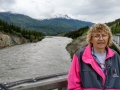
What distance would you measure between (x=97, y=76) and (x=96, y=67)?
0.46 ft

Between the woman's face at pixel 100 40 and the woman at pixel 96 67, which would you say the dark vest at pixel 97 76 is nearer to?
the woman at pixel 96 67

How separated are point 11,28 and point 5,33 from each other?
247 inches

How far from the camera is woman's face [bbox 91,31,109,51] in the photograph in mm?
3629

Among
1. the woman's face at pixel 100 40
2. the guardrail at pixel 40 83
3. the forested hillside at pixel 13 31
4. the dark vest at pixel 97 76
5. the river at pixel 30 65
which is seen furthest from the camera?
the forested hillside at pixel 13 31

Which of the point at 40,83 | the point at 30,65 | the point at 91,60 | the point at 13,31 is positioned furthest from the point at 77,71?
the point at 13,31

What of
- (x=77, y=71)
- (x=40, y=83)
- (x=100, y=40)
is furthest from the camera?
(x=100, y=40)

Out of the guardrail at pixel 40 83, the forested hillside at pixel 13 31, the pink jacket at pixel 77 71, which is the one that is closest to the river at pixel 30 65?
the guardrail at pixel 40 83

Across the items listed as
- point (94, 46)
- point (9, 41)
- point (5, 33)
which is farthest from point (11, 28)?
point (94, 46)

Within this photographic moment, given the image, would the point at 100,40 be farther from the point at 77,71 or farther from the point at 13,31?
the point at 13,31

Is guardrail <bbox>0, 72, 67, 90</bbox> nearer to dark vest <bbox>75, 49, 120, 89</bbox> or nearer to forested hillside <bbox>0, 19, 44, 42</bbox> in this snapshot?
dark vest <bbox>75, 49, 120, 89</bbox>

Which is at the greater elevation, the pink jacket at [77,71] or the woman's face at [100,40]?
the woman's face at [100,40]

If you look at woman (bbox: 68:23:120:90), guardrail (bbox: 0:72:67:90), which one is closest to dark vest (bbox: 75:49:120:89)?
woman (bbox: 68:23:120:90)

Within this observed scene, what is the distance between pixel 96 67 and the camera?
11.1 feet

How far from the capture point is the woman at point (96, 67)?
3.36 meters
